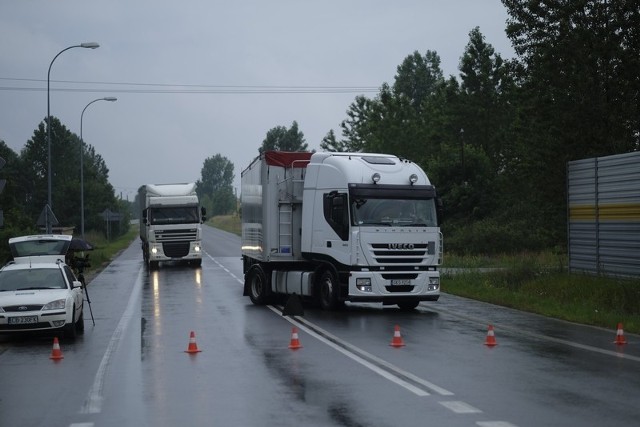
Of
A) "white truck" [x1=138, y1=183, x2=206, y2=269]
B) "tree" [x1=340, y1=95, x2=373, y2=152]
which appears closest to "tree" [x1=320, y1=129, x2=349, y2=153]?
"tree" [x1=340, y1=95, x2=373, y2=152]

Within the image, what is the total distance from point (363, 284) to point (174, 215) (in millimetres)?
23917

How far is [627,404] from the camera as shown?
1053 cm

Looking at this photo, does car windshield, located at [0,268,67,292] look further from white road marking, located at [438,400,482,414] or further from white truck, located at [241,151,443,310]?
white road marking, located at [438,400,482,414]

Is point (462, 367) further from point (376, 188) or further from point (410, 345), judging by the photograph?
point (376, 188)

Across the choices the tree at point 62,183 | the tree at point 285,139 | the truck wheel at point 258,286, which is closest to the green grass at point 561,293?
the truck wheel at point 258,286

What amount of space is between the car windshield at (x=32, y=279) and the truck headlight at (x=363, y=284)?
21.3ft

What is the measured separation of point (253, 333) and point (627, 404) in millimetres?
9282

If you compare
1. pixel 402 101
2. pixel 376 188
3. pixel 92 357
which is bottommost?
pixel 92 357

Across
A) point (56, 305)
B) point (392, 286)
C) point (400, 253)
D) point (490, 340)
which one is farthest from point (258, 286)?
point (490, 340)

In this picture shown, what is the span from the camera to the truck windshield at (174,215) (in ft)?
146

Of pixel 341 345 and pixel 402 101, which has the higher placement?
pixel 402 101

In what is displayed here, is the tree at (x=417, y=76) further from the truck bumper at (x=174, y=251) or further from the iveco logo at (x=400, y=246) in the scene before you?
the iveco logo at (x=400, y=246)

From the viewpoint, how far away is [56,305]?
17953mm

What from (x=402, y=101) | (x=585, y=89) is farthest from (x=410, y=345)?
(x=402, y=101)
